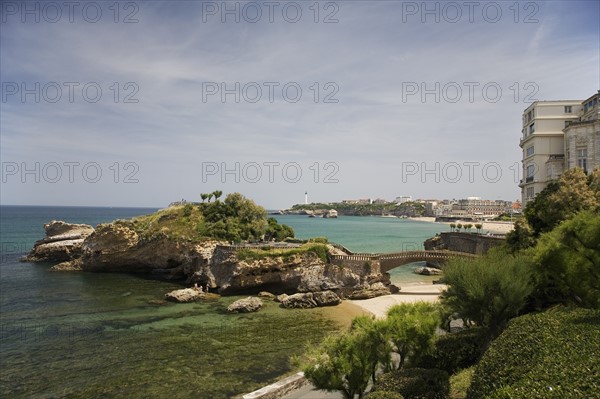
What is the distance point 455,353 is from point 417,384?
6123 mm

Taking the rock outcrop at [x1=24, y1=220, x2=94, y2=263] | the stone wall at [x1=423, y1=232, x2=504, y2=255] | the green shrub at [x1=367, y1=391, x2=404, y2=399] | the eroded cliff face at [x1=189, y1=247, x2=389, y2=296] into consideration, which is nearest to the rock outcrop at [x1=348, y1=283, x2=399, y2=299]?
the eroded cliff face at [x1=189, y1=247, x2=389, y2=296]

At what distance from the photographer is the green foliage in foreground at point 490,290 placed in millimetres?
18531

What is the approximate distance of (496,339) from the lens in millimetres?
13188

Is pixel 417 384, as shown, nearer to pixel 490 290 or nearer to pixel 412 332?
pixel 412 332

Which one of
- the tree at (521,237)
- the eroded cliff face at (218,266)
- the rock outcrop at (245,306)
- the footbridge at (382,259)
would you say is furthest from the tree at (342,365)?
the footbridge at (382,259)

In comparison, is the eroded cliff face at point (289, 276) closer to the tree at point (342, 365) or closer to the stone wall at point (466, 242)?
the stone wall at point (466, 242)

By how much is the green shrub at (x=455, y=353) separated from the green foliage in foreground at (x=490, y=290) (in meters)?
0.88

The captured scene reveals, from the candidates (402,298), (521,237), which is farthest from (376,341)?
(402,298)

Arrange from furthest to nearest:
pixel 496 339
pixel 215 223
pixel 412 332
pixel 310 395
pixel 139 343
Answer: pixel 215 223 < pixel 139 343 < pixel 310 395 < pixel 412 332 < pixel 496 339

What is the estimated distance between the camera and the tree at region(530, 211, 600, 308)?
675 inches

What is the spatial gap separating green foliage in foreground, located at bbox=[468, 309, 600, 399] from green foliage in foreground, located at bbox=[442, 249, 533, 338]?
395 cm

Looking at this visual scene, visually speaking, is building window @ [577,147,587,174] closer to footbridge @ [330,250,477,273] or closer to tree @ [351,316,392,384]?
footbridge @ [330,250,477,273]

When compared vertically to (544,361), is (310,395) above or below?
below

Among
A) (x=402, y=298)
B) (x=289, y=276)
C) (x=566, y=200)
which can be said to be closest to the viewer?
(x=566, y=200)
